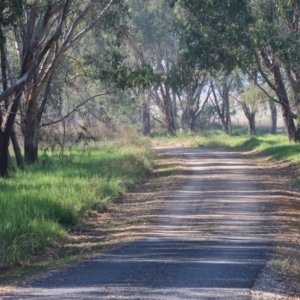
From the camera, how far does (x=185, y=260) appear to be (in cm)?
1070

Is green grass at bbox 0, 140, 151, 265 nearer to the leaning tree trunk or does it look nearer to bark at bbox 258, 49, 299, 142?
the leaning tree trunk

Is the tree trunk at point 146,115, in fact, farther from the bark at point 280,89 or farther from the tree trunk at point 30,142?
the tree trunk at point 30,142

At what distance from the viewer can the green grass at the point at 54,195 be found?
11.7m

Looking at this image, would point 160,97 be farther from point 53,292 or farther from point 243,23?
point 53,292

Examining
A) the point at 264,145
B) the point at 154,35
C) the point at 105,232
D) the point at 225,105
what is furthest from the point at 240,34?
the point at 225,105

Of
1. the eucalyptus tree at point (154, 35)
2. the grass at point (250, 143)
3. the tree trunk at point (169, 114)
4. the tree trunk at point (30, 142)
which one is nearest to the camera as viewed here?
the tree trunk at point (30, 142)

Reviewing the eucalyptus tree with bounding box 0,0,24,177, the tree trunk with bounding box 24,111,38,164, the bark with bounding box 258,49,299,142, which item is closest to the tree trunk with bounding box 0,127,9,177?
the eucalyptus tree with bounding box 0,0,24,177

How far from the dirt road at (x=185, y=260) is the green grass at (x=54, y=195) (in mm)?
1348

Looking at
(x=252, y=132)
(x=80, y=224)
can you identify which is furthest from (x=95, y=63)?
(x=252, y=132)

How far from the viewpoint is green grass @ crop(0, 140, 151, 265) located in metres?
11.7

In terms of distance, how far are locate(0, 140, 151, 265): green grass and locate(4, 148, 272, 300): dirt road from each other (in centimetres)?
135

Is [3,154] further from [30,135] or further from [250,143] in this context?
[250,143]

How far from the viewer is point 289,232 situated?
13633 mm

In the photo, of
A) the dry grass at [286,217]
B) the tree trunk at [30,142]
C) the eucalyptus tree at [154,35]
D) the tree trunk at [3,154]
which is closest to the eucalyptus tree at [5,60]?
the tree trunk at [3,154]
